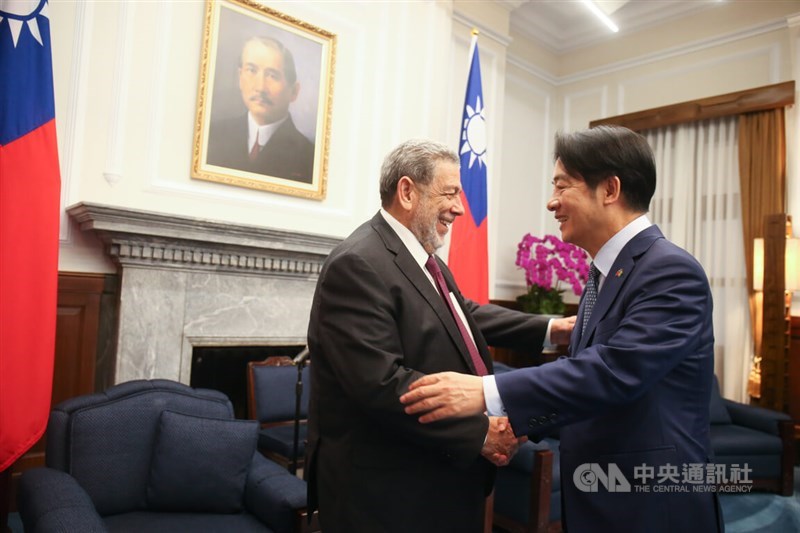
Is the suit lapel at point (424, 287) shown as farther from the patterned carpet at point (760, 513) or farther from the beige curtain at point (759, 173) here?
the beige curtain at point (759, 173)

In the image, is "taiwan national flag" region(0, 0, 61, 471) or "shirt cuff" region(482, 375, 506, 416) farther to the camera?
"taiwan national flag" region(0, 0, 61, 471)

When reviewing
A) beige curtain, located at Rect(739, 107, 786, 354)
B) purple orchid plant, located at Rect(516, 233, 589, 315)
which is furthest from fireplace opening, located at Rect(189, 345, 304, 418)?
beige curtain, located at Rect(739, 107, 786, 354)

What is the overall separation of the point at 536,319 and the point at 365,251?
2.19 ft

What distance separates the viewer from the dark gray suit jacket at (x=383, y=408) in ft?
3.96

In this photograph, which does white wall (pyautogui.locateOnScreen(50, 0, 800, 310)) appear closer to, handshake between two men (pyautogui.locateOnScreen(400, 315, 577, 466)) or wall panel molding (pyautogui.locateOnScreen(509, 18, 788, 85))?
wall panel molding (pyautogui.locateOnScreen(509, 18, 788, 85))

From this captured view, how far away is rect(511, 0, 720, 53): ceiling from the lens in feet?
17.3

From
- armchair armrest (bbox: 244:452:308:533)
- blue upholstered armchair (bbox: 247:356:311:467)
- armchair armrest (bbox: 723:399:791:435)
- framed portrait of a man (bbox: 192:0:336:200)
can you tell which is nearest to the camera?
armchair armrest (bbox: 244:452:308:533)

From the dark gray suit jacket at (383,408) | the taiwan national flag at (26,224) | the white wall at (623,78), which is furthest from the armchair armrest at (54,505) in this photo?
the white wall at (623,78)

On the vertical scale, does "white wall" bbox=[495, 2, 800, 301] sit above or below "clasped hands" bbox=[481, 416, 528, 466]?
above

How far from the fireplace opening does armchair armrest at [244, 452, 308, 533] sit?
1.32 m

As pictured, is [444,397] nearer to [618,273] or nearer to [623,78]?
[618,273]

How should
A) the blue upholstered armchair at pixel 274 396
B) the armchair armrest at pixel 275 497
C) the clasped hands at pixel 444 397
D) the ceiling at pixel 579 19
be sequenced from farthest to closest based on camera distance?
the ceiling at pixel 579 19 < the blue upholstered armchair at pixel 274 396 < the armchair armrest at pixel 275 497 < the clasped hands at pixel 444 397

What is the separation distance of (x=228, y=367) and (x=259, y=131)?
1531 millimetres

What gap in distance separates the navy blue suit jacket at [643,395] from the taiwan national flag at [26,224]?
207 centimetres
